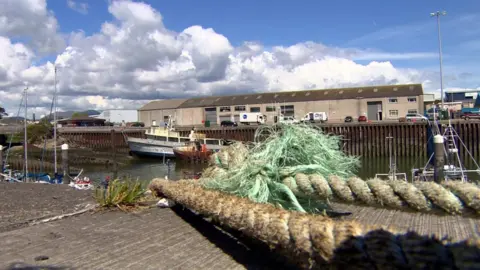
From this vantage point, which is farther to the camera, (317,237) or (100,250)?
(100,250)

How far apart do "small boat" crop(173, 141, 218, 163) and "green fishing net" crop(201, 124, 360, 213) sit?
35.1 metres

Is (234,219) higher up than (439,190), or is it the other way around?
(439,190)

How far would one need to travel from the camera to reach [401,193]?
313 centimetres

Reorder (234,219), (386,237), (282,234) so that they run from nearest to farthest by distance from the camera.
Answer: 1. (386,237)
2. (282,234)
3. (234,219)

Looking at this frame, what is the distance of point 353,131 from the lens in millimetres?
47250

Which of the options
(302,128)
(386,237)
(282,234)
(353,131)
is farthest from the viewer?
(353,131)

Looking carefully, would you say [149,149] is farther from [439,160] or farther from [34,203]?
[34,203]

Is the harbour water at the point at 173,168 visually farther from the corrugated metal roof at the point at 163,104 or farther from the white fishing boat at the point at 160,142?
the corrugated metal roof at the point at 163,104

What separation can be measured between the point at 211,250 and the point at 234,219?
864 mm

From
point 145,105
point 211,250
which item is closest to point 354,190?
point 211,250

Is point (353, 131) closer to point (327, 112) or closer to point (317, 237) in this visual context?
point (327, 112)

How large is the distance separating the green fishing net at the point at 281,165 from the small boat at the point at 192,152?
3508 cm

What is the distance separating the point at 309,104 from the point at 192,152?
32898 millimetres

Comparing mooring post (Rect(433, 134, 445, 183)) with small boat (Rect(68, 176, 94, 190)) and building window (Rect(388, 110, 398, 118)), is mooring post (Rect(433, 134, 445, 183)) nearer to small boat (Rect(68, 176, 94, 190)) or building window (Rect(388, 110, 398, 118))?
small boat (Rect(68, 176, 94, 190))
